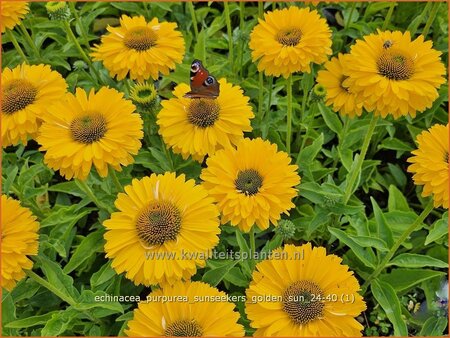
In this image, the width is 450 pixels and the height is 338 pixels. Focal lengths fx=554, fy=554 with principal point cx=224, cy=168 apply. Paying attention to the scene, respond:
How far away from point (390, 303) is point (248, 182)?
0.72 m

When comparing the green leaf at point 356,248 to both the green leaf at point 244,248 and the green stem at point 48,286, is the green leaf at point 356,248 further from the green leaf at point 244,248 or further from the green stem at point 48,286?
the green stem at point 48,286

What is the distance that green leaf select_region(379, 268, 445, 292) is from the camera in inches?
81.9

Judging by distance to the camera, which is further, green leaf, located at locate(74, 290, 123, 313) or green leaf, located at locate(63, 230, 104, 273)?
green leaf, located at locate(63, 230, 104, 273)

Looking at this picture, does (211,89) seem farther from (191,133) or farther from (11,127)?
(11,127)

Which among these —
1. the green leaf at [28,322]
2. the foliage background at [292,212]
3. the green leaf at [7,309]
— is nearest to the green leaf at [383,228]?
the foliage background at [292,212]

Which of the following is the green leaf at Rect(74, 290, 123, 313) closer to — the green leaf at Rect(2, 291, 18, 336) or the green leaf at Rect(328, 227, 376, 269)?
the green leaf at Rect(2, 291, 18, 336)

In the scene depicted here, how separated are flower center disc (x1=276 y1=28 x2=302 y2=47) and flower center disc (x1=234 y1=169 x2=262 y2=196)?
554 mm

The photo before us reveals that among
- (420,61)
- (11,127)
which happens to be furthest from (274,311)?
(11,127)

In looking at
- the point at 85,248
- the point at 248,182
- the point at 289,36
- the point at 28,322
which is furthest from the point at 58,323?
the point at 289,36

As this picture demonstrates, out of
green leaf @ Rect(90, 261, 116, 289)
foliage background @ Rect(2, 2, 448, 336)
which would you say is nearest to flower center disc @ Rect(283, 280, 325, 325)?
foliage background @ Rect(2, 2, 448, 336)

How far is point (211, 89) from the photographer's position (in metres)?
1.74

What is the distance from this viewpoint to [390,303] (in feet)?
6.46

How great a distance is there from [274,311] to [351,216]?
727mm

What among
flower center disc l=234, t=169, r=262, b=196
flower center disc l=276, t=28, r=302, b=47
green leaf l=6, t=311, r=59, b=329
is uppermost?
flower center disc l=276, t=28, r=302, b=47
